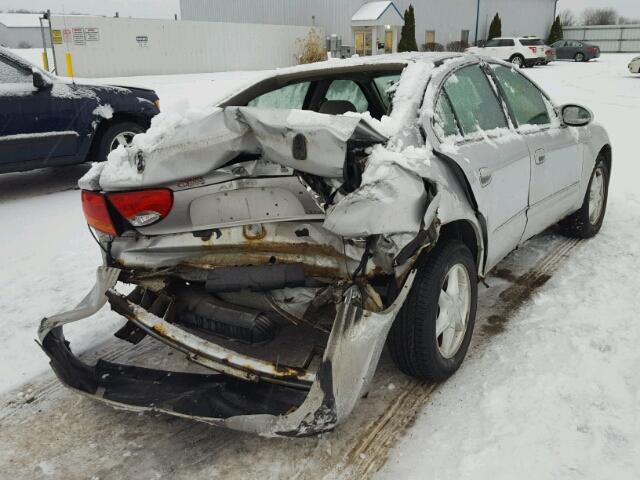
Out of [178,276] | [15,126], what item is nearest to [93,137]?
[15,126]

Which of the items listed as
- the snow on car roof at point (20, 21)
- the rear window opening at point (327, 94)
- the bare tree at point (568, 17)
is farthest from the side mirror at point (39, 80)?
the bare tree at point (568, 17)

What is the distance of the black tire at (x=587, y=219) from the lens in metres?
4.68

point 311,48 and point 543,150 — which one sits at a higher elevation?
point 311,48

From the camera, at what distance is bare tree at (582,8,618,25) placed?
281ft

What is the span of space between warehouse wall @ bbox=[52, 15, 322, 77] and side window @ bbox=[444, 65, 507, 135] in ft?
75.0

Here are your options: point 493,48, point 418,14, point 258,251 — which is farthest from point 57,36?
point 258,251

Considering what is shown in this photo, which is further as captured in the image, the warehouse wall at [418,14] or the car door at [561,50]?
the car door at [561,50]

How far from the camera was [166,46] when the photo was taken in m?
25.7

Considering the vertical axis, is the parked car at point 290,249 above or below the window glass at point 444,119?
below

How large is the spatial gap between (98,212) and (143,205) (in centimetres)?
26

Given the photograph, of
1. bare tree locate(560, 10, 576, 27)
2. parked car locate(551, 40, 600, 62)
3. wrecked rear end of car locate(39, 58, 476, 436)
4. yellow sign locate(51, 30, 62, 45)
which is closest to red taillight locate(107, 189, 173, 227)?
wrecked rear end of car locate(39, 58, 476, 436)

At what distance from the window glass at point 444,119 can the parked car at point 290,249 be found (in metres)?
0.01

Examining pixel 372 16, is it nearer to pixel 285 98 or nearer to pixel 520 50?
pixel 520 50

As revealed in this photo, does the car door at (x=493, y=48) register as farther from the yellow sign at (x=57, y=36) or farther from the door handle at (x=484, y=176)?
the door handle at (x=484, y=176)
